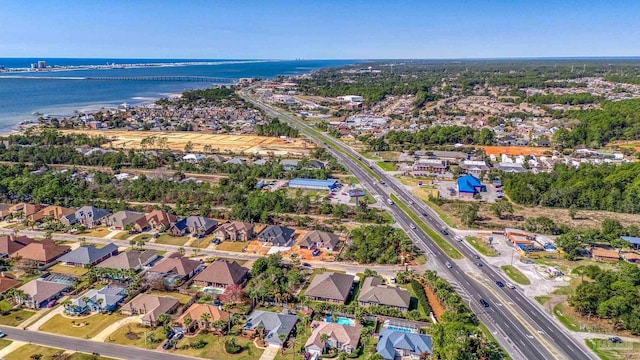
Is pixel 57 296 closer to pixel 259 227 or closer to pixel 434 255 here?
pixel 259 227

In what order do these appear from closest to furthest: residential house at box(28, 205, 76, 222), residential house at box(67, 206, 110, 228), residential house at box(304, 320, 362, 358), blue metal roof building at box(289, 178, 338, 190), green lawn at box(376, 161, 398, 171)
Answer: residential house at box(304, 320, 362, 358) → residential house at box(67, 206, 110, 228) → residential house at box(28, 205, 76, 222) → blue metal roof building at box(289, 178, 338, 190) → green lawn at box(376, 161, 398, 171)

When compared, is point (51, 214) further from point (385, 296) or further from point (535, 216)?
point (535, 216)

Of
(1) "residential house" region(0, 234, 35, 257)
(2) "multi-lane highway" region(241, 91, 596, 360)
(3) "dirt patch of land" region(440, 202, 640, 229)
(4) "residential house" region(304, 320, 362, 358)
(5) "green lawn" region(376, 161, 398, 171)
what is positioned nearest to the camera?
(4) "residential house" region(304, 320, 362, 358)

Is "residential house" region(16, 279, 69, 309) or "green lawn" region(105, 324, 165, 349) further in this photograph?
"residential house" region(16, 279, 69, 309)

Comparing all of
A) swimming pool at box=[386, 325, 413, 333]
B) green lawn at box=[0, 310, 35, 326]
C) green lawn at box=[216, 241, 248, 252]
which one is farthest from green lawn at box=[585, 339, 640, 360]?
green lawn at box=[0, 310, 35, 326]

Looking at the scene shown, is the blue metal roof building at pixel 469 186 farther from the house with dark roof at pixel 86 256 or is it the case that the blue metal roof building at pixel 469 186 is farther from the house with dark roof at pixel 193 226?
the house with dark roof at pixel 86 256

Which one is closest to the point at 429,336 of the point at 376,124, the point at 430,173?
the point at 430,173

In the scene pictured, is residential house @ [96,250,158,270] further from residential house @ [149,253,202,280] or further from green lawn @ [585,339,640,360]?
green lawn @ [585,339,640,360]
